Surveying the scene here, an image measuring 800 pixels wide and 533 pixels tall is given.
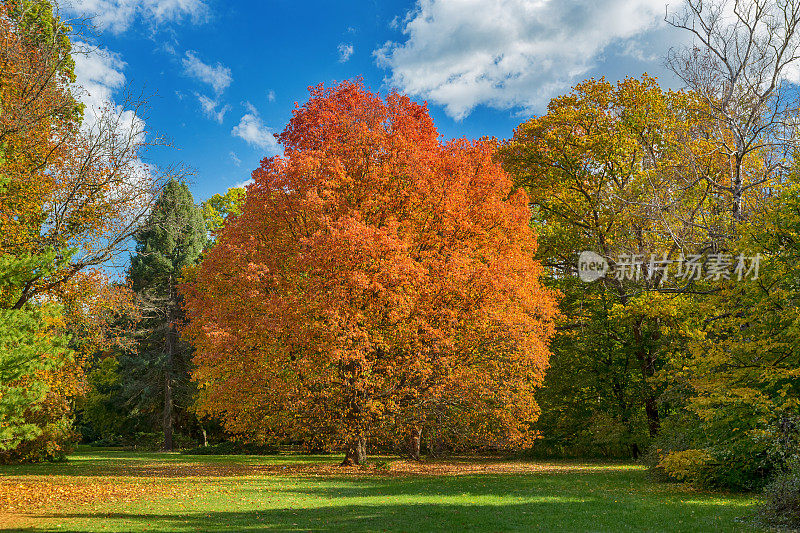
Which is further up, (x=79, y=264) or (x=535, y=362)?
(x=79, y=264)

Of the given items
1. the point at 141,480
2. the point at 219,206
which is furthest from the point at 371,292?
the point at 219,206

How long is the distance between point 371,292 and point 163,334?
2424 cm

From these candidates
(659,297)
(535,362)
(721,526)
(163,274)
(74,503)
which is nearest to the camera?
(721,526)

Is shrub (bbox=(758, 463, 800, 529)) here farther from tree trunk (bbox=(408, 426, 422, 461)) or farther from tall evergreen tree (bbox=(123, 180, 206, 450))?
tall evergreen tree (bbox=(123, 180, 206, 450))

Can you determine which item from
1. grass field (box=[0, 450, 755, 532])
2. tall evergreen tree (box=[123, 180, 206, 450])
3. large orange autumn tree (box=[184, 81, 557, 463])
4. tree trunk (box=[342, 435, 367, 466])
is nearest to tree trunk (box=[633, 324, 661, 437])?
grass field (box=[0, 450, 755, 532])

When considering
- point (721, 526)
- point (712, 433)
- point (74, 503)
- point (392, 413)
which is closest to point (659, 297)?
point (712, 433)

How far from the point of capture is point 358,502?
12641 millimetres

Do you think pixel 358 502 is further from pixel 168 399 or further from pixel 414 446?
pixel 168 399

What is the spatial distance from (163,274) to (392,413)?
77.4 feet

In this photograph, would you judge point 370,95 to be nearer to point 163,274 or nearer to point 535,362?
point 535,362

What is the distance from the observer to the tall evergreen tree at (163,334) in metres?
35.0

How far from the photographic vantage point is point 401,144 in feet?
63.4

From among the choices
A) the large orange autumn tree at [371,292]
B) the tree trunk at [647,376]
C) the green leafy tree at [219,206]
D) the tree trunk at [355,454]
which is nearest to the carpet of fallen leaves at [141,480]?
the tree trunk at [355,454]

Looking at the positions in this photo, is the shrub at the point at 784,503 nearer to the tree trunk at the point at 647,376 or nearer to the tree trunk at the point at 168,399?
the tree trunk at the point at 647,376
